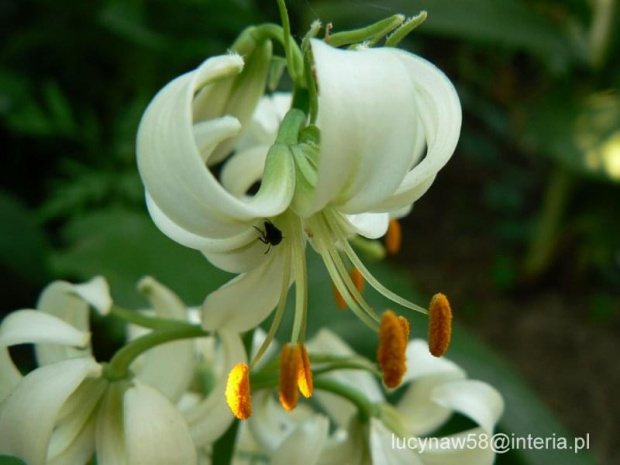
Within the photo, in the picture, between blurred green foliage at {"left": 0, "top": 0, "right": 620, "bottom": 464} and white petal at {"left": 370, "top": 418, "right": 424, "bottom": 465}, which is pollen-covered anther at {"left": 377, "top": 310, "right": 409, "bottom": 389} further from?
blurred green foliage at {"left": 0, "top": 0, "right": 620, "bottom": 464}

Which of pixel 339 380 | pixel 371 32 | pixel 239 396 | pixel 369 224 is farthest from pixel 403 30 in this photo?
pixel 339 380

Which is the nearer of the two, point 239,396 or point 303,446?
point 239,396

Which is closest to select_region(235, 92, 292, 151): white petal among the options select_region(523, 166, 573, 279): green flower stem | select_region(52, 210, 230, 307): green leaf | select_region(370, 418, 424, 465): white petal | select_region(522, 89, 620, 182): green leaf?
select_region(370, 418, 424, 465): white petal

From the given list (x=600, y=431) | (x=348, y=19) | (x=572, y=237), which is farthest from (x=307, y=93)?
(x=572, y=237)

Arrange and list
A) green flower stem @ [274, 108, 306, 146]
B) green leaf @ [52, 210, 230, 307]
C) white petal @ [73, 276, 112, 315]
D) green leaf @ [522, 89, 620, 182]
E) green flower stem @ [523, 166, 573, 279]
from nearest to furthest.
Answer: green flower stem @ [274, 108, 306, 146]
white petal @ [73, 276, 112, 315]
green leaf @ [52, 210, 230, 307]
green leaf @ [522, 89, 620, 182]
green flower stem @ [523, 166, 573, 279]

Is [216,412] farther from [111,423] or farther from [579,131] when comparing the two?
[579,131]

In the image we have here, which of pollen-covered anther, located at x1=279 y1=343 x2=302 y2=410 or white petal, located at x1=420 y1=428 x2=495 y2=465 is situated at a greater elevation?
pollen-covered anther, located at x1=279 y1=343 x2=302 y2=410
